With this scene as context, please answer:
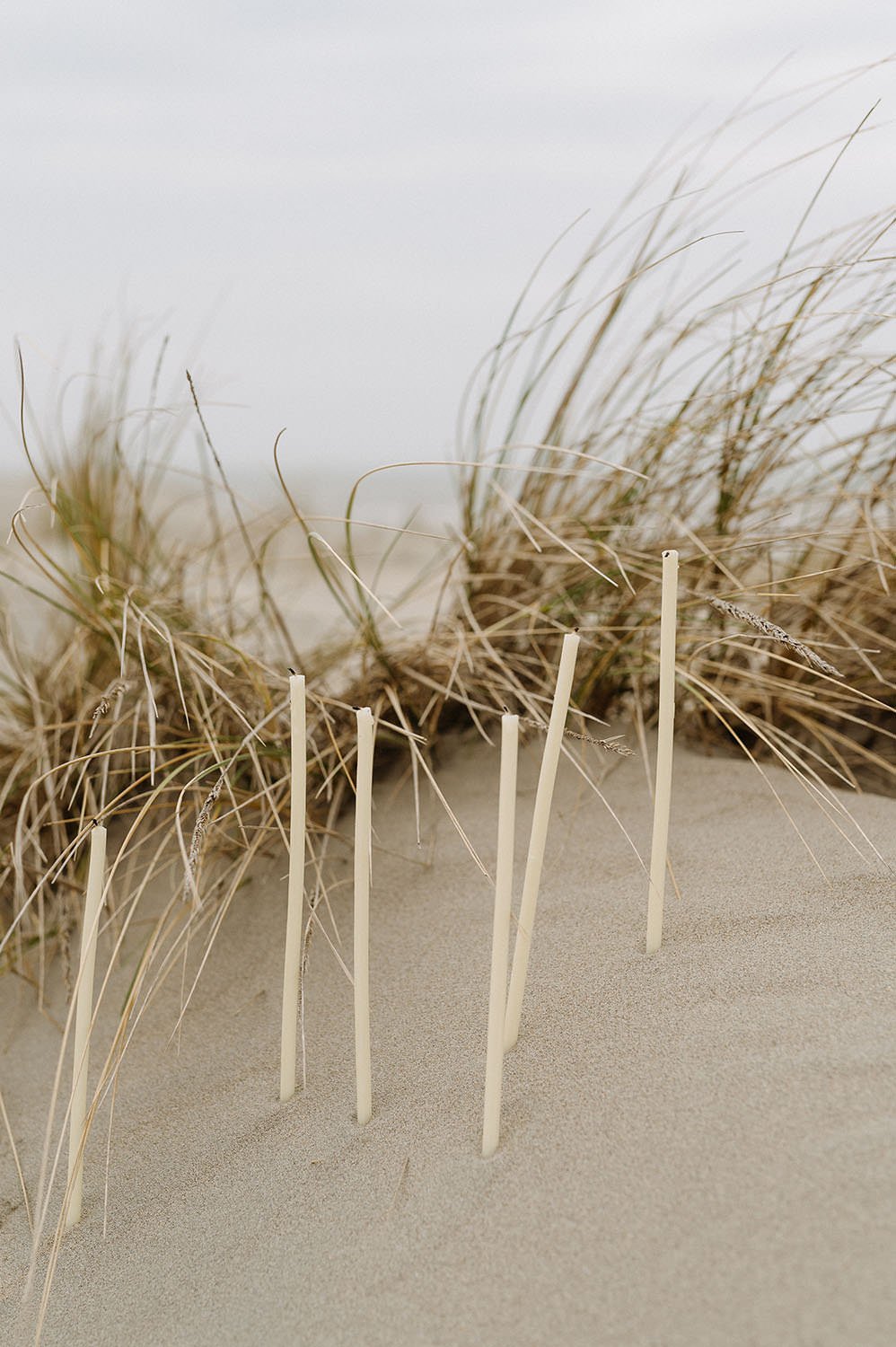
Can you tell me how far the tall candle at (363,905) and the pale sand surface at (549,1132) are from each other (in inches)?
1.9

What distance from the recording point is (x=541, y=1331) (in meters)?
0.71

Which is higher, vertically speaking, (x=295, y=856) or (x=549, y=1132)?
(x=295, y=856)

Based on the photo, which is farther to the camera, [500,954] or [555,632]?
[555,632]

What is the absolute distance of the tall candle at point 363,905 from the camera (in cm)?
83

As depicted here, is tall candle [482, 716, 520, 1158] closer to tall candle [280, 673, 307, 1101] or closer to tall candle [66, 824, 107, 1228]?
tall candle [280, 673, 307, 1101]

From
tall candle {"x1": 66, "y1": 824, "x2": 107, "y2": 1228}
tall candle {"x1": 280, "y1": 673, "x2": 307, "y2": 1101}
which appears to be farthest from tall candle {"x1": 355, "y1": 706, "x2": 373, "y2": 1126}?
tall candle {"x1": 66, "y1": 824, "x2": 107, "y2": 1228}

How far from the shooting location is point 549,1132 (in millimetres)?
854

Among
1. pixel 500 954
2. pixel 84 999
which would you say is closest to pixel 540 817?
pixel 500 954

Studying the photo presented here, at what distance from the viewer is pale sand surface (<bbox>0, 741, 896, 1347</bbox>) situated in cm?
71

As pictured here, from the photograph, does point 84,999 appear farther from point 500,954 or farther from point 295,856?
point 500,954

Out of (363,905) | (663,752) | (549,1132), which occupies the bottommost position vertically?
(549,1132)

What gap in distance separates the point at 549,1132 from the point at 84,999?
39 cm

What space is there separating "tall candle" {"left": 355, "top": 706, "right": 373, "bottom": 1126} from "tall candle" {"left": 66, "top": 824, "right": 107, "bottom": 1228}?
20 centimetres

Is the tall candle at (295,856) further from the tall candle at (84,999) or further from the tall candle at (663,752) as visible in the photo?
the tall candle at (663,752)
